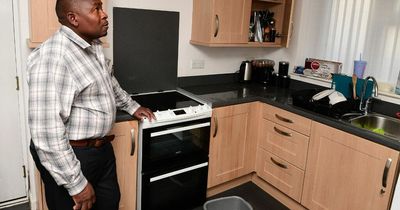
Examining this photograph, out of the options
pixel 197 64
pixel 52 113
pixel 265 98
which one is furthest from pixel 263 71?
pixel 52 113

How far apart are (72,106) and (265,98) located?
5.32 ft

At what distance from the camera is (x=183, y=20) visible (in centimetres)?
264

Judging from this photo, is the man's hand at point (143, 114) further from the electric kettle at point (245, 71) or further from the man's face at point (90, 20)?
the electric kettle at point (245, 71)

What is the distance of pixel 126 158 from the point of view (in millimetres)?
2020

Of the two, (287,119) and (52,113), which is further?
(287,119)

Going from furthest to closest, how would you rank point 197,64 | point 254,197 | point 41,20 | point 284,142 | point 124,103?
1. point 197,64
2. point 254,197
3. point 284,142
4. point 124,103
5. point 41,20

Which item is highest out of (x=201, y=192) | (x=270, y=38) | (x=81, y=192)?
(x=270, y=38)

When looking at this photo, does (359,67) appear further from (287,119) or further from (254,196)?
(254,196)

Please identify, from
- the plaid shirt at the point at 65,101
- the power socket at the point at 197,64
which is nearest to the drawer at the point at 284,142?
the power socket at the point at 197,64

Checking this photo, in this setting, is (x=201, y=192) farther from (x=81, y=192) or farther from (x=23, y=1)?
(x=23, y=1)

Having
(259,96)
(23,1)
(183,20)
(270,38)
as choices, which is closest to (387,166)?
(259,96)

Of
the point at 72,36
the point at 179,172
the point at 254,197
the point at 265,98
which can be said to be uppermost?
the point at 72,36

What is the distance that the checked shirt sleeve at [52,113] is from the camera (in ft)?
4.10

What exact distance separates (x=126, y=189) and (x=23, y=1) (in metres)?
1.37
